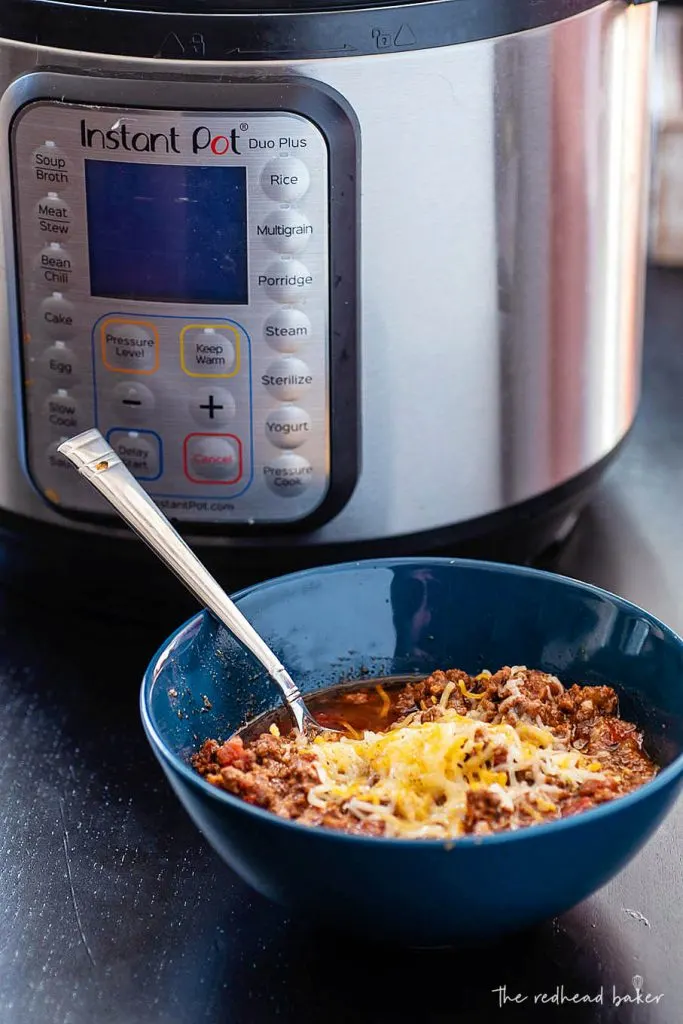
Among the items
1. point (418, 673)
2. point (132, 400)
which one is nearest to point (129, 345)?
point (132, 400)

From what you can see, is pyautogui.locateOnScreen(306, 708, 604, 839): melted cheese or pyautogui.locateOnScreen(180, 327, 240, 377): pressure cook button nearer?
pyautogui.locateOnScreen(306, 708, 604, 839): melted cheese

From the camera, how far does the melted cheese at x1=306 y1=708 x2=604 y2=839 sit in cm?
57

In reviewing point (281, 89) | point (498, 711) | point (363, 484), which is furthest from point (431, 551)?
point (281, 89)

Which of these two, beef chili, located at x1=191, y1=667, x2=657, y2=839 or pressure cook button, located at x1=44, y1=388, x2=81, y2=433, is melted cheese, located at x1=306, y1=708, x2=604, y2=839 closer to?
beef chili, located at x1=191, y1=667, x2=657, y2=839

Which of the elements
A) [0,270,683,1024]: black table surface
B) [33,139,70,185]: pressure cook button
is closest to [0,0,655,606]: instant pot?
[33,139,70,185]: pressure cook button

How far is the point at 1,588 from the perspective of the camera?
0.91 metres

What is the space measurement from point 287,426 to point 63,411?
127mm

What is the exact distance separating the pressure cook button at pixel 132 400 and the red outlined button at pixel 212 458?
28 mm

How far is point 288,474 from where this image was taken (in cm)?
77

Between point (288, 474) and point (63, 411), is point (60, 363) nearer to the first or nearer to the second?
point (63, 411)

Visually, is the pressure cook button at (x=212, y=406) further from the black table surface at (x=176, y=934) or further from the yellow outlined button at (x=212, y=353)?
the black table surface at (x=176, y=934)

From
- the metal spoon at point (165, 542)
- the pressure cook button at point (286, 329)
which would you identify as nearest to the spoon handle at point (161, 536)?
the metal spoon at point (165, 542)

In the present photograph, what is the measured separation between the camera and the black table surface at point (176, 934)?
1.92 ft

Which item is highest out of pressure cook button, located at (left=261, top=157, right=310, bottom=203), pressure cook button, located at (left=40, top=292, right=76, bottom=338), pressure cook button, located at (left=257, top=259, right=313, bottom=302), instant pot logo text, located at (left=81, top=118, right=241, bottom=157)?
instant pot logo text, located at (left=81, top=118, right=241, bottom=157)
